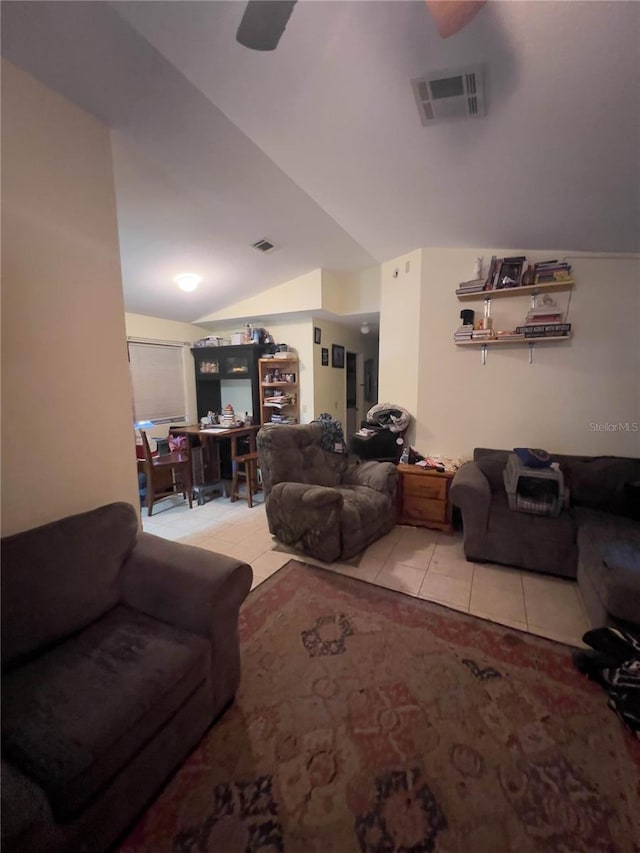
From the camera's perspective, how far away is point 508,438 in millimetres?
3125

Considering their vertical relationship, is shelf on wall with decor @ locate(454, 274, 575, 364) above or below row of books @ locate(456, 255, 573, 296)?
below

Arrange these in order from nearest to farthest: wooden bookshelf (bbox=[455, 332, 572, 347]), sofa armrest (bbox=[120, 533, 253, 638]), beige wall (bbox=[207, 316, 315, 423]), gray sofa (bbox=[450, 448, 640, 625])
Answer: sofa armrest (bbox=[120, 533, 253, 638]) → gray sofa (bbox=[450, 448, 640, 625]) → wooden bookshelf (bbox=[455, 332, 572, 347]) → beige wall (bbox=[207, 316, 315, 423])

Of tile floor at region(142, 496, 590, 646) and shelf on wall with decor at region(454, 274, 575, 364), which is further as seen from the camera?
shelf on wall with decor at region(454, 274, 575, 364)

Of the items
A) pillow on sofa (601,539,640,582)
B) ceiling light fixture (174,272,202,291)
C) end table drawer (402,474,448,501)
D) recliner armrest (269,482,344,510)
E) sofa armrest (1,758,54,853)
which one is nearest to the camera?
sofa armrest (1,758,54,853)

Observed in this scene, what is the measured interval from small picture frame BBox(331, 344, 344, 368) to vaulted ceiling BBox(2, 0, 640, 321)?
7.39ft

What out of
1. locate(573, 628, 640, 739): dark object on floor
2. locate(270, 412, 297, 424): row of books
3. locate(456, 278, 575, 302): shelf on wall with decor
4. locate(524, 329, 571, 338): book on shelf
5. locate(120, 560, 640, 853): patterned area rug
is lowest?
locate(120, 560, 640, 853): patterned area rug

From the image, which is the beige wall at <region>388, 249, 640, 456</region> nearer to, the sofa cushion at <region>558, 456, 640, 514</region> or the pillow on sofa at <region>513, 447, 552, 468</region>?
the sofa cushion at <region>558, 456, 640, 514</region>

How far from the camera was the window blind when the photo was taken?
436 centimetres

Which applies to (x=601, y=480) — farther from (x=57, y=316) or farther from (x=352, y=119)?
(x=57, y=316)

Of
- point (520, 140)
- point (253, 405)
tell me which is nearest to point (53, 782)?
point (520, 140)

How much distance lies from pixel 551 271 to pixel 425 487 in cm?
209

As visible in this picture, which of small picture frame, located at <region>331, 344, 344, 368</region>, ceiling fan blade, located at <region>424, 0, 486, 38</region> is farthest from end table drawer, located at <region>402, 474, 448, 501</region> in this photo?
ceiling fan blade, located at <region>424, 0, 486, 38</region>

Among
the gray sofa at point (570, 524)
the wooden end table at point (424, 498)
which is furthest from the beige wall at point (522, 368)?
the wooden end table at point (424, 498)

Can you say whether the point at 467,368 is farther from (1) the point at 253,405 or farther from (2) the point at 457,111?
(1) the point at 253,405
